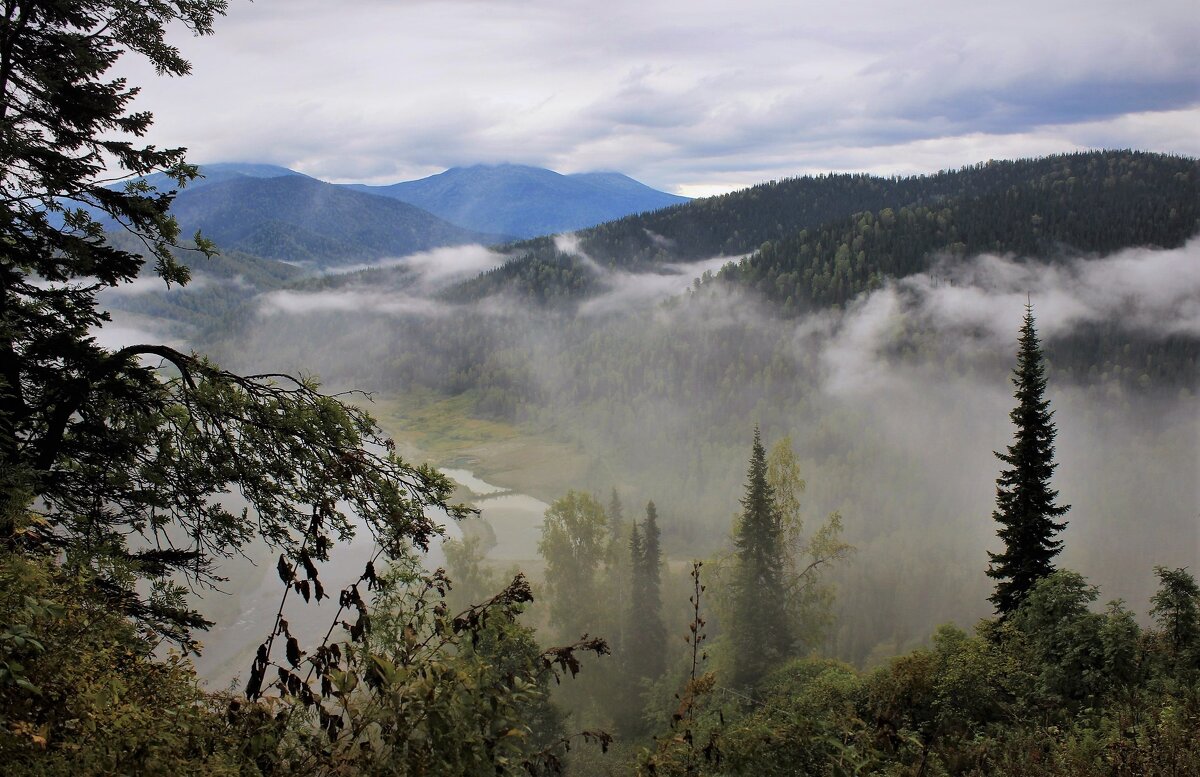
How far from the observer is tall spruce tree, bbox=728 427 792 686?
3956 centimetres

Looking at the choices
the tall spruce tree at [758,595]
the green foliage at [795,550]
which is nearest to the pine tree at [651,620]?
the tall spruce tree at [758,595]

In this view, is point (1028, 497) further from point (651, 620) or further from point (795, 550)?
point (651, 620)

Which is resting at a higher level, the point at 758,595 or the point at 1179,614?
the point at 1179,614

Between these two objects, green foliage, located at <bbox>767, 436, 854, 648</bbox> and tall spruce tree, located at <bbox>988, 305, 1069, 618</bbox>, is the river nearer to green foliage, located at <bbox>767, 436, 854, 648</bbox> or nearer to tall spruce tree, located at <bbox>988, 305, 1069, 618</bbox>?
green foliage, located at <bbox>767, 436, 854, 648</bbox>

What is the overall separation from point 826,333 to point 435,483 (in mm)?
174925

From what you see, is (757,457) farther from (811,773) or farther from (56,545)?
(56,545)

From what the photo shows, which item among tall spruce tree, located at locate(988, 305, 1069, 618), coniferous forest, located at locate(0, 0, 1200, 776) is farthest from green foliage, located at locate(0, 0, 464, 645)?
tall spruce tree, located at locate(988, 305, 1069, 618)

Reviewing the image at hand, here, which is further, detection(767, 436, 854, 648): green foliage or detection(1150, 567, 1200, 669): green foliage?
detection(767, 436, 854, 648): green foliage

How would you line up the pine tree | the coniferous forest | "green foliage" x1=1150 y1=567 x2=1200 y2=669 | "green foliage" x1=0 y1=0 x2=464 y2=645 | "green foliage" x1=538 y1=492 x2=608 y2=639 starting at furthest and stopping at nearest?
"green foliage" x1=538 y1=492 x2=608 y2=639
the pine tree
"green foliage" x1=1150 y1=567 x2=1200 y2=669
"green foliage" x1=0 y1=0 x2=464 y2=645
the coniferous forest

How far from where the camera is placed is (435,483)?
311 inches

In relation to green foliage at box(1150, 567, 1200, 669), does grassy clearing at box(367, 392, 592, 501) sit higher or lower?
lower

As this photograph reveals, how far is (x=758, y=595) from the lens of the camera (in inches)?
1580

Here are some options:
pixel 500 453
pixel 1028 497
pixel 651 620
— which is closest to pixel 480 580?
pixel 651 620

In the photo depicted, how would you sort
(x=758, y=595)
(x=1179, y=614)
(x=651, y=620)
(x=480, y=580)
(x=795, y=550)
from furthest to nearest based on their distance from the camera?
(x=480, y=580) < (x=795, y=550) < (x=651, y=620) < (x=758, y=595) < (x=1179, y=614)
